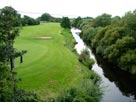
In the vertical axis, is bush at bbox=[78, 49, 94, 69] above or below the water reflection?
above

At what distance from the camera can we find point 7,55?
22.7 meters

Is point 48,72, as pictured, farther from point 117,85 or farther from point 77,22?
point 77,22

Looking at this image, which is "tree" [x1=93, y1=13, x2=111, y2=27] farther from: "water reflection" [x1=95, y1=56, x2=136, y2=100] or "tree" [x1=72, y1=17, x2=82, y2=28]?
"tree" [x1=72, y1=17, x2=82, y2=28]

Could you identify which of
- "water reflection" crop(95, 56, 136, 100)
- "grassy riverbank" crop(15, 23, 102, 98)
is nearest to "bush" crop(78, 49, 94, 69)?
"grassy riverbank" crop(15, 23, 102, 98)

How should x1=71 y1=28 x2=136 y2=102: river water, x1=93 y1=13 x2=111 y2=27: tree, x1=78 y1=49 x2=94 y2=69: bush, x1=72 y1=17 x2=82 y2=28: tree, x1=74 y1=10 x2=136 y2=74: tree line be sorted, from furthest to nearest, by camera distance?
1. x1=72 y1=17 x2=82 y2=28: tree
2. x1=93 y1=13 x2=111 y2=27: tree
3. x1=78 y1=49 x2=94 y2=69: bush
4. x1=74 y1=10 x2=136 y2=74: tree line
5. x1=71 y1=28 x2=136 y2=102: river water

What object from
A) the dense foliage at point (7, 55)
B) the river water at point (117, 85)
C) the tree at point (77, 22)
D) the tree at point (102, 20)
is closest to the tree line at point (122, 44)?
the river water at point (117, 85)

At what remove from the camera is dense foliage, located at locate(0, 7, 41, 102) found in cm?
2041

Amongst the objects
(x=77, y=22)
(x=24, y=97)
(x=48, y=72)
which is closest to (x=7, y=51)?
(x=24, y=97)

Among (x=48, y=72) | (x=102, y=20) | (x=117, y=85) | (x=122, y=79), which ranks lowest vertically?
(x=117, y=85)

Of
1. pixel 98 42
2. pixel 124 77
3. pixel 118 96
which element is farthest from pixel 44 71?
pixel 98 42

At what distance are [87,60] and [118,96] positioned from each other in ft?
45.8

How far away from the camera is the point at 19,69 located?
4144cm

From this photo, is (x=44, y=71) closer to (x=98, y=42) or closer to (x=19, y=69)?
(x=19, y=69)

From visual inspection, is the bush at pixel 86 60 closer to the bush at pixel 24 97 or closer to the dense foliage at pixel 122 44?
the dense foliage at pixel 122 44
